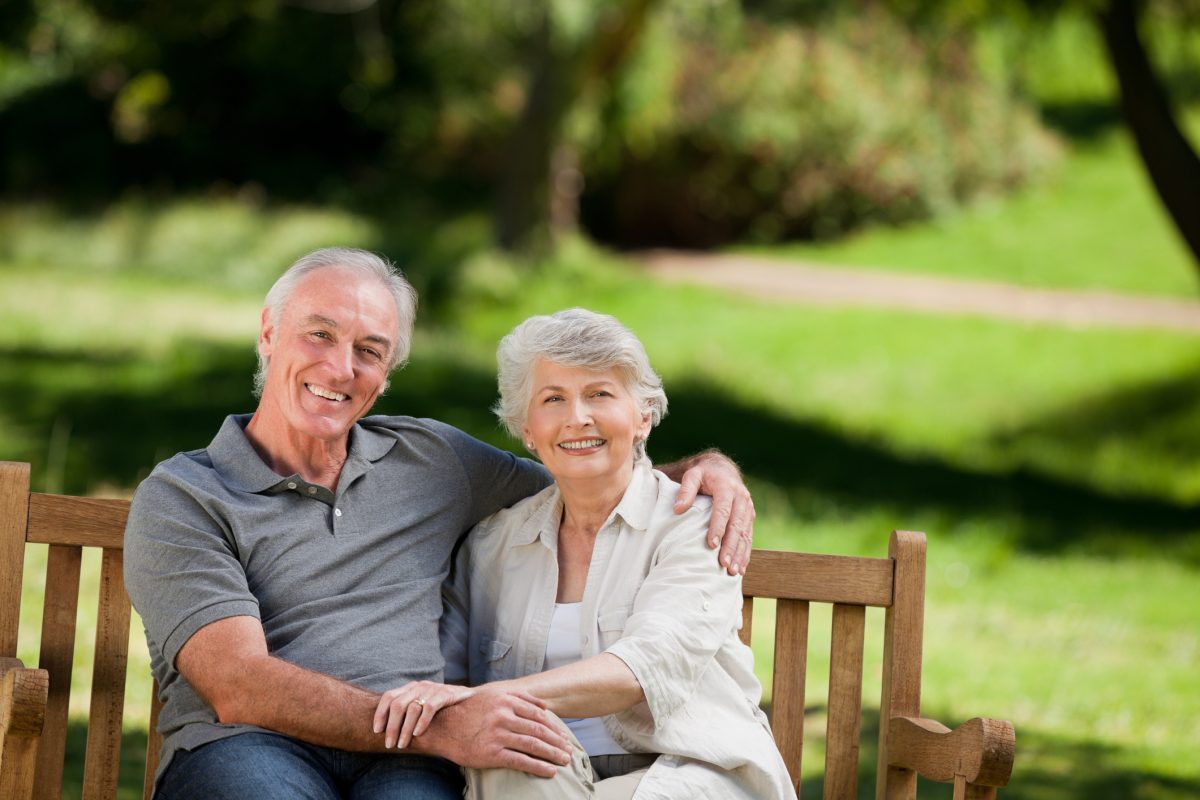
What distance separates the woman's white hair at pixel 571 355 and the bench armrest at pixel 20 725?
3.79ft

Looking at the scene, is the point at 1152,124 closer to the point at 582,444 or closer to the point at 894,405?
the point at 894,405

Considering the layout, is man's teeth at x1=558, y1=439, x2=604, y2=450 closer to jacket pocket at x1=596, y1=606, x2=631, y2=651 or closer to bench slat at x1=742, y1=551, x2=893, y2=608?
jacket pocket at x1=596, y1=606, x2=631, y2=651

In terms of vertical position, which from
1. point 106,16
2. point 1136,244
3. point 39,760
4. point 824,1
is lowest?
point 39,760

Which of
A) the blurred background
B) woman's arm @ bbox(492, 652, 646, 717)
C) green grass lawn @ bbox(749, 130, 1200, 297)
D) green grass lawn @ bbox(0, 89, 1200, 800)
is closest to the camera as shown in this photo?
woman's arm @ bbox(492, 652, 646, 717)

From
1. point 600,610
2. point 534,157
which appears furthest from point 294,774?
point 534,157

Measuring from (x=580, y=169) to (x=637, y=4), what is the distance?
22.6 ft

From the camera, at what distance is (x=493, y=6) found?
13648mm

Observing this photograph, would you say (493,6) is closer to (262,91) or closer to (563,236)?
(563,236)

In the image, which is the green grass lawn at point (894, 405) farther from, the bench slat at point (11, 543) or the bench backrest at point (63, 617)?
the bench slat at point (11, 543)

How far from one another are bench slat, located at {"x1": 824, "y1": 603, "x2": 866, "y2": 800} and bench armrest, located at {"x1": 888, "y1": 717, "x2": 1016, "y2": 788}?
4.3 inches

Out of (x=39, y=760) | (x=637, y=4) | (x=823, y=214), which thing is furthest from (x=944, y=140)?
(x=39, y=760)

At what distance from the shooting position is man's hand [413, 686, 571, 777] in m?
2.85

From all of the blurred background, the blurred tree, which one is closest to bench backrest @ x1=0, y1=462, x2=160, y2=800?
the blurred background

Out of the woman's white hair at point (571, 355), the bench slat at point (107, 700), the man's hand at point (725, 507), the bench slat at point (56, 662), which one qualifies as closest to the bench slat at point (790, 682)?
the man's hand at point (725, 507)
